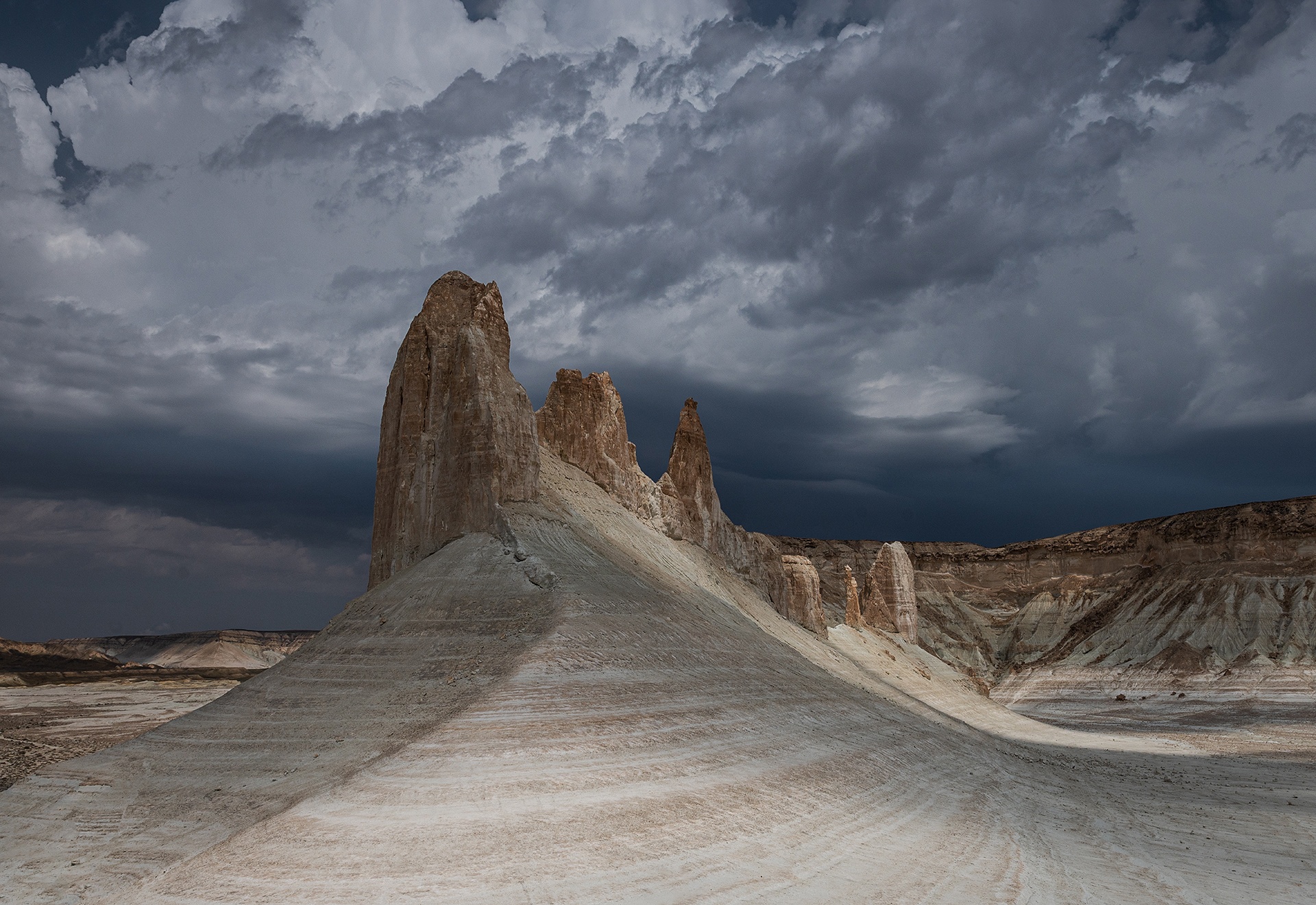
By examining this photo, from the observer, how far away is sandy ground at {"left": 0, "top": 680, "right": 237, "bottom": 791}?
33.0 meters

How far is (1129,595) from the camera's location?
9106 cm

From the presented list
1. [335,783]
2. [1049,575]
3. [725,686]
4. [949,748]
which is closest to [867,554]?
[1049,575]

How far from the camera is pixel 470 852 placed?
1140cm

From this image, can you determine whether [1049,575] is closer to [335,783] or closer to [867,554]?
[867,554]

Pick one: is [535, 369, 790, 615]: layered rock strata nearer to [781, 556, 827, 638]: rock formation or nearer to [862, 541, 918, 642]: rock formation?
[781, 556, 827, 638]: rock formation

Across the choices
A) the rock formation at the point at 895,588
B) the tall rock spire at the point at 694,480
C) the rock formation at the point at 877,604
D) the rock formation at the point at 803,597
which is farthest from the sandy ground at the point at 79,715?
the rock formation at the point at 895,588

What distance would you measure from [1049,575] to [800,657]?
3445 inches

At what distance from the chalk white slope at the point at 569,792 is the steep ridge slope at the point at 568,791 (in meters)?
0.06

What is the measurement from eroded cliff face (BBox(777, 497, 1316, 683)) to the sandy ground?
5140 cm

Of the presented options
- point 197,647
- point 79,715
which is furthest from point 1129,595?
point 197,647

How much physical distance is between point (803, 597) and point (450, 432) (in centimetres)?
2746

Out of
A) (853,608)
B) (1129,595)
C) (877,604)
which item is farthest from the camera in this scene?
(1129,595)

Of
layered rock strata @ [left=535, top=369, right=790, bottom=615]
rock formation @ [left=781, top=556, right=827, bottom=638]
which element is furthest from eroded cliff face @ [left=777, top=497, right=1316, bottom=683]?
layered rock strata @ [left=535, top=369, right=790, bottom=615]

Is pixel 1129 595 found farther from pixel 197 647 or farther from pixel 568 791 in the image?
pixel 197 647
